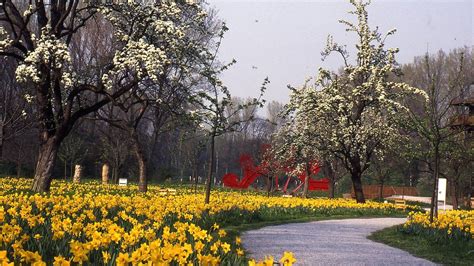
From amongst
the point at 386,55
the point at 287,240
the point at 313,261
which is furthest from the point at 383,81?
the point at 313,261

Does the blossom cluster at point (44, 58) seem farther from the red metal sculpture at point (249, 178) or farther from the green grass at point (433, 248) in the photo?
the red metal sculpture at point (249, 178)

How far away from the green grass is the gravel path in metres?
0.37

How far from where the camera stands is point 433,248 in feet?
35.9

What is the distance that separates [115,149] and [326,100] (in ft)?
50.4

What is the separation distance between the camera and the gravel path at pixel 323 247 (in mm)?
8766

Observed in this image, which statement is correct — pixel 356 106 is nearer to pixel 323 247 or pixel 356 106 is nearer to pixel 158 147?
pixel 323 247

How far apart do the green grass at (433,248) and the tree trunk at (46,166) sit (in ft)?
32.4

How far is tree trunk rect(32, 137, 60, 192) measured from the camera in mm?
16312

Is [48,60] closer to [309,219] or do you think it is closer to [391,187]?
[309,219]

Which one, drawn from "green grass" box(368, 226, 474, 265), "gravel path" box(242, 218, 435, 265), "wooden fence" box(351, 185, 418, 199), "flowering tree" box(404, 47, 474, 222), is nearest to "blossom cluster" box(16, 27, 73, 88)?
"gravel path" box(242, 218, 435, 265)

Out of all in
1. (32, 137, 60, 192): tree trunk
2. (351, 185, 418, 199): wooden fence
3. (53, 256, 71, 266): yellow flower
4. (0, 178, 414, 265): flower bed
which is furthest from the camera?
(351, 185, 418, 199): wooden fence

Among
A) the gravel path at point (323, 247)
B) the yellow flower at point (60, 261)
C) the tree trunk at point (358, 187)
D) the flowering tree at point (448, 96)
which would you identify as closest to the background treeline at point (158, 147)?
the flowering tree at point (448, 96)

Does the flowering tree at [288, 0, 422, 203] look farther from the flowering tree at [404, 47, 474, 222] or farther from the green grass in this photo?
the green grass

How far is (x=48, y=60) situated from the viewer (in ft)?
47.2
